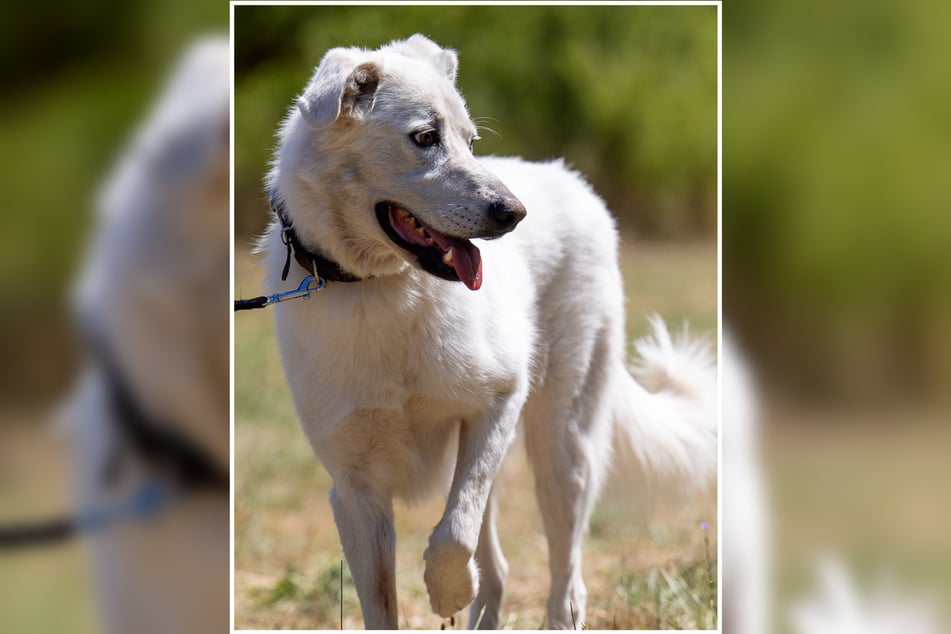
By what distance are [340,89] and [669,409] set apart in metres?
1.71

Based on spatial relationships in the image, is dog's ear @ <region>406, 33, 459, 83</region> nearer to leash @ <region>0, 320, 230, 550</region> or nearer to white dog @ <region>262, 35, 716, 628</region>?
white dog @ <region>262, 35, 716, 628</region>

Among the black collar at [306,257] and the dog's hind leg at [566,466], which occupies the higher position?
the black collar at [306,257]

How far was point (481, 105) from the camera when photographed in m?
3.44

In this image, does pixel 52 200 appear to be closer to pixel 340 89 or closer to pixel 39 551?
pixel 340 89

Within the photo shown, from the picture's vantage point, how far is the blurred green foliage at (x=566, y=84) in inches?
129

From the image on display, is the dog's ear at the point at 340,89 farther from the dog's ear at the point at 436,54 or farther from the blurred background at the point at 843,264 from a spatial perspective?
the blurred background at the point at 843,264

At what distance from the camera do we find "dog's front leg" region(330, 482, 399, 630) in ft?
11.0

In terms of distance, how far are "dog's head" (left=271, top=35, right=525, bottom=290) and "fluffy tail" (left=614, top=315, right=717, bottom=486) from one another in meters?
0.96

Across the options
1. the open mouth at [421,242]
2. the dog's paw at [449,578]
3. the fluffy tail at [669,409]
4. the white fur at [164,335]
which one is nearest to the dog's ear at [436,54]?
the open mouth at [421,242]

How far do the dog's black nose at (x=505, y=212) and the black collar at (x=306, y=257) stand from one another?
1.56 ft

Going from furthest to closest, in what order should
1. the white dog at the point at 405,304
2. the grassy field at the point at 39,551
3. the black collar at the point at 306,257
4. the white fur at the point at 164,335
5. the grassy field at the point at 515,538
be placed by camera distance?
the grassy field at the point at 515,538, the black collar at the point at 306,257, the white dog at the point at 405,304, the grassy field at the point at 39,551, the white fur at the point at 164,335

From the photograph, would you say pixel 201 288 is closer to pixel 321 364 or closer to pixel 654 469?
pixel 321 364

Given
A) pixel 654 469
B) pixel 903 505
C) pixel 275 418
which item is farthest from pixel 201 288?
pixel 903 505

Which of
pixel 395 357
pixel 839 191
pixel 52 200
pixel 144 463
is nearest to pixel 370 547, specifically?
pixel 395 357
